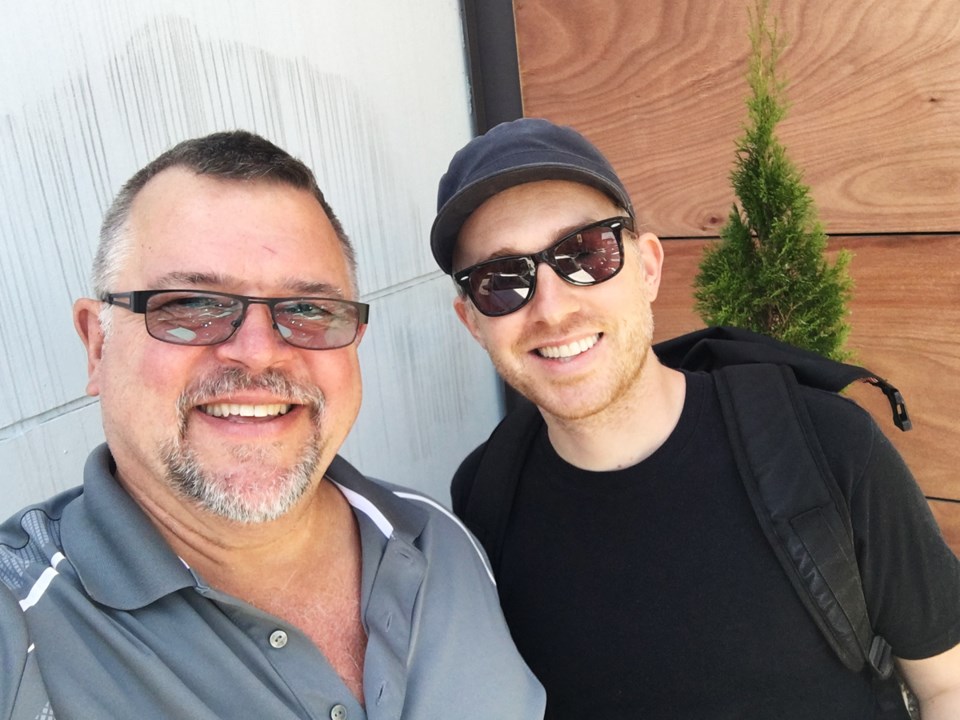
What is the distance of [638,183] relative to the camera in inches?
134

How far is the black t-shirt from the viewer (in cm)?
163

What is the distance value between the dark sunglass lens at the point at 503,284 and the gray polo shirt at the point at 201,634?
517 mm

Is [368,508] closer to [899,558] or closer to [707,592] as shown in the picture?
[707,592]

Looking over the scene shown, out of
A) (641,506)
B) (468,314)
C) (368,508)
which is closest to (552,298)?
(468,314)

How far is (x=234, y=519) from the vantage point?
1.42 m

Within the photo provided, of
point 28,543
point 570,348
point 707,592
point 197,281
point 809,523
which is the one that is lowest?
point 707,592

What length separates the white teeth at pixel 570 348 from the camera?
180 centimetres

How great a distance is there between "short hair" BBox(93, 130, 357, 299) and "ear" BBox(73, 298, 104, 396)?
0.03 meters

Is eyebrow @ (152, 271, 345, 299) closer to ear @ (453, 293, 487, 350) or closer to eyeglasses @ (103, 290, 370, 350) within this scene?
eyeglasses @ (103, 290, 370, 350)

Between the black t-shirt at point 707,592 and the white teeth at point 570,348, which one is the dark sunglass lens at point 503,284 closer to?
the white teeth at point 570,348

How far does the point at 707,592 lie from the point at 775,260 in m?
1.19

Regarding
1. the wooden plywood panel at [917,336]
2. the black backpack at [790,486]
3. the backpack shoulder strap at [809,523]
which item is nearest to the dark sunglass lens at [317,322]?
the black backpack at [790,486]

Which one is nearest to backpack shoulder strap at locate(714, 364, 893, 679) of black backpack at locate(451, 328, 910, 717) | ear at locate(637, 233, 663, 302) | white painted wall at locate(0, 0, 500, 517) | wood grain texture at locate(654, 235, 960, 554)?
black backpack at locate(451, 328, 910, 717)

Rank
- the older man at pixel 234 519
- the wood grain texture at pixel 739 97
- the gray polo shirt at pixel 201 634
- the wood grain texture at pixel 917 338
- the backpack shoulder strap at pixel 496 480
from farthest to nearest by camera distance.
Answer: the wood grain texture at pixel 917 338 < the wood grain texture at pixel 739 97 < the backpack shoulder strap at pixel 496 480 < the older man at pixel 234 519 < the gray polo shirt at pixel 201 634
